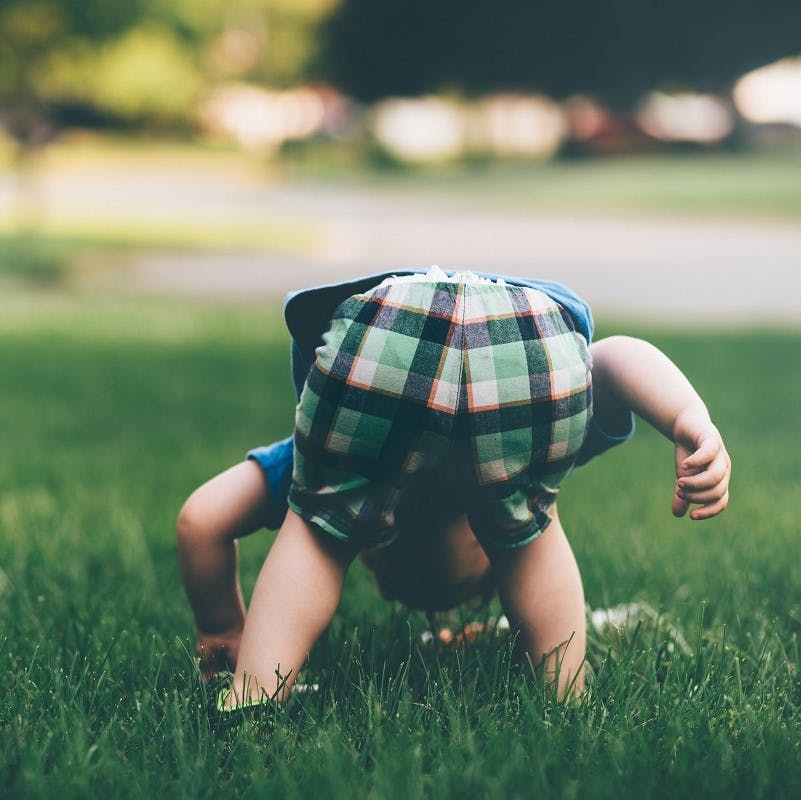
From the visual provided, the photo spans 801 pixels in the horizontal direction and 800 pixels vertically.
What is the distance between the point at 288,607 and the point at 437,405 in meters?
0.41

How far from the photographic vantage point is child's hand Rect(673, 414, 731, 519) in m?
1.90

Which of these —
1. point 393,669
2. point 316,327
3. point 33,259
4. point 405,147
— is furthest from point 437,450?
point 405,147

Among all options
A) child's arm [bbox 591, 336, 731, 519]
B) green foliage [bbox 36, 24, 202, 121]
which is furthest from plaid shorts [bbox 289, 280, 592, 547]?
green foliage [bbox 36, 24, 202, 121]

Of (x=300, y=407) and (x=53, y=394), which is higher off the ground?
(x=300, y=407)

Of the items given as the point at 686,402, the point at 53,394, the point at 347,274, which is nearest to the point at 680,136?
the point at 347,274

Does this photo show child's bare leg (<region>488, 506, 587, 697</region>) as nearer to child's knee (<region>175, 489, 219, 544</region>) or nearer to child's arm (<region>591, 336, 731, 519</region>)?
child's arm (<region>591, 336, 731, 519</region>)

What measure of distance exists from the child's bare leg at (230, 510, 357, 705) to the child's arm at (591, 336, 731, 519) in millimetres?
530

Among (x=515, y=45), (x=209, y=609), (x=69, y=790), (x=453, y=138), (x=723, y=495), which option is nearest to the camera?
(x=69, y=790)

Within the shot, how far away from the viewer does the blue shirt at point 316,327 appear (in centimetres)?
203

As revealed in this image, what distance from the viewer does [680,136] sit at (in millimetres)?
46938

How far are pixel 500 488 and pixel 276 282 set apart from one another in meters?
10.3

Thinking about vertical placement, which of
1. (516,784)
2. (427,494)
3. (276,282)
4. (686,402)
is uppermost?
(686,402)

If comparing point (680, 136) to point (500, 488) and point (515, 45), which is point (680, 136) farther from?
point (500, 488)

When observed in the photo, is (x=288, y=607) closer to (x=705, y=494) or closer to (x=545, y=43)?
Result: (x=705, y=494)
